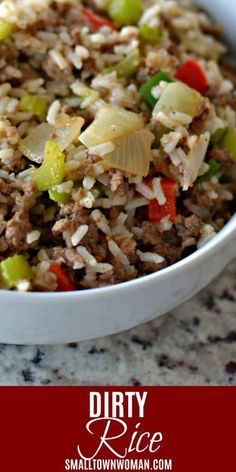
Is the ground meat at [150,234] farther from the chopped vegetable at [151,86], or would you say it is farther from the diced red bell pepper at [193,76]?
the diced red bell pepper at [193,76]

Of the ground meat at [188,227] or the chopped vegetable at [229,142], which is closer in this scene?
the ground meat at [188,227]

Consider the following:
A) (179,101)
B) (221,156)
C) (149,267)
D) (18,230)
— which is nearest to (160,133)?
(179,101)

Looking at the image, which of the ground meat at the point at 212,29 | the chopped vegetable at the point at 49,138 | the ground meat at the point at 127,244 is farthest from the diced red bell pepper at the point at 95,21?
the ground meat at the point at 127,244

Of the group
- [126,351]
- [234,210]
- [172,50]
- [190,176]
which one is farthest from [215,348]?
[172,50]

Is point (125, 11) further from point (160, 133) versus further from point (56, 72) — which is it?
point (160, 133)

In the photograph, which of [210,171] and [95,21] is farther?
[95,21]
